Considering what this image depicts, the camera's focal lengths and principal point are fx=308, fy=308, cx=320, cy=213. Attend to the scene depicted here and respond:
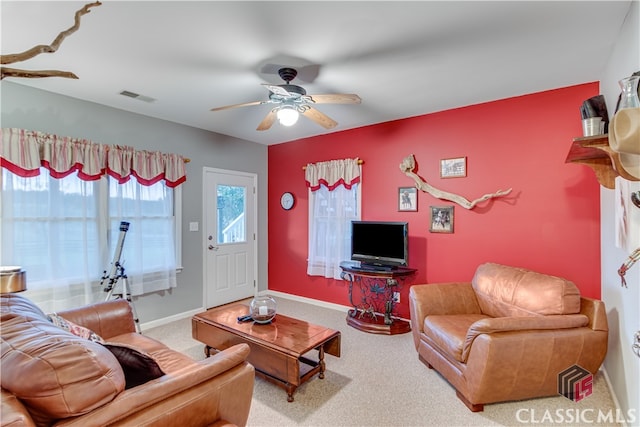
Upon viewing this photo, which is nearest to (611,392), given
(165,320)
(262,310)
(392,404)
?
(392,404)

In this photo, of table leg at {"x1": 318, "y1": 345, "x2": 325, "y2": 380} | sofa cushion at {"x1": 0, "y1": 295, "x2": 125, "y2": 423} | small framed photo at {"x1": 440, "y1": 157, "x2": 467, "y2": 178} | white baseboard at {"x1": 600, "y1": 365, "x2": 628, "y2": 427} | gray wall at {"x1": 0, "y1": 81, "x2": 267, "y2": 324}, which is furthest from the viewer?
small framed photo at {"x1": 440, "y1": 157, "x2": 467, "y2": 178}

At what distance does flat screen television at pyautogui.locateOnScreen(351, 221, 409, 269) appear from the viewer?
3553 millimetres

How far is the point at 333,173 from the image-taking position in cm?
444

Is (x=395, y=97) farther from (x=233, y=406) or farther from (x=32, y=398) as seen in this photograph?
(x=32, y=398)

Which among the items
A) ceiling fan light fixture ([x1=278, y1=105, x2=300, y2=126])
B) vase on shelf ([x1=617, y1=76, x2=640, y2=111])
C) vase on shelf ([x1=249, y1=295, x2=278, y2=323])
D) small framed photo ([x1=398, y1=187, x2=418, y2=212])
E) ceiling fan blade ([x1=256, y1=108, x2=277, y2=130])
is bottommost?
vase on shelf ([x1=249, y1=295, x2=278, y2=323])

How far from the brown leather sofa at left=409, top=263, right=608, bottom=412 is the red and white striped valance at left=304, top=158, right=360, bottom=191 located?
2.31m

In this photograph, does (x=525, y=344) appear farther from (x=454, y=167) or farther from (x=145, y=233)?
(x=145, y=233)

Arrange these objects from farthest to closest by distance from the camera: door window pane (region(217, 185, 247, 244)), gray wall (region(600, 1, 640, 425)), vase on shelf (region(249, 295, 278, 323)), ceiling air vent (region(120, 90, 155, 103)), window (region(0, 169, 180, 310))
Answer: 1. door window pane (region(217, 185, 247, 244))
2. ceiling air vent (region(120, 90, 155, 103))
3. window (region(0, 169, 180, 310))
4. vase on shelf (region(249, 295, 278, 323))
5. gray wall (region(600, 1, 640, 425))

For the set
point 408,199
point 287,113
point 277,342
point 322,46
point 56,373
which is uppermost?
point 322,46

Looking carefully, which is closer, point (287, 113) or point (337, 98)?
point (337, 98)

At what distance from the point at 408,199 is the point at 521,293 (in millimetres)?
1682

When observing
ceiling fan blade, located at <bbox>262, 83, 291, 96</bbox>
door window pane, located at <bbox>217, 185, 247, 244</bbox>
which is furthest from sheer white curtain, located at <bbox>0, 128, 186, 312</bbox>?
ceiling fan blade, located at <bbox>262, 83, 291, 96</bbox>

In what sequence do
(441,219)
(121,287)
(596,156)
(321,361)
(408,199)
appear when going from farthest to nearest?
1. (408,199)
2. (441,219)
3. (121,287)
4. (321,361)
5. (596,156)

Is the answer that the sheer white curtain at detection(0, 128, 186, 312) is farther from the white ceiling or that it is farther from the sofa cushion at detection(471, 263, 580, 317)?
the sofa cushion at detection(471, 263, 580, 317)
